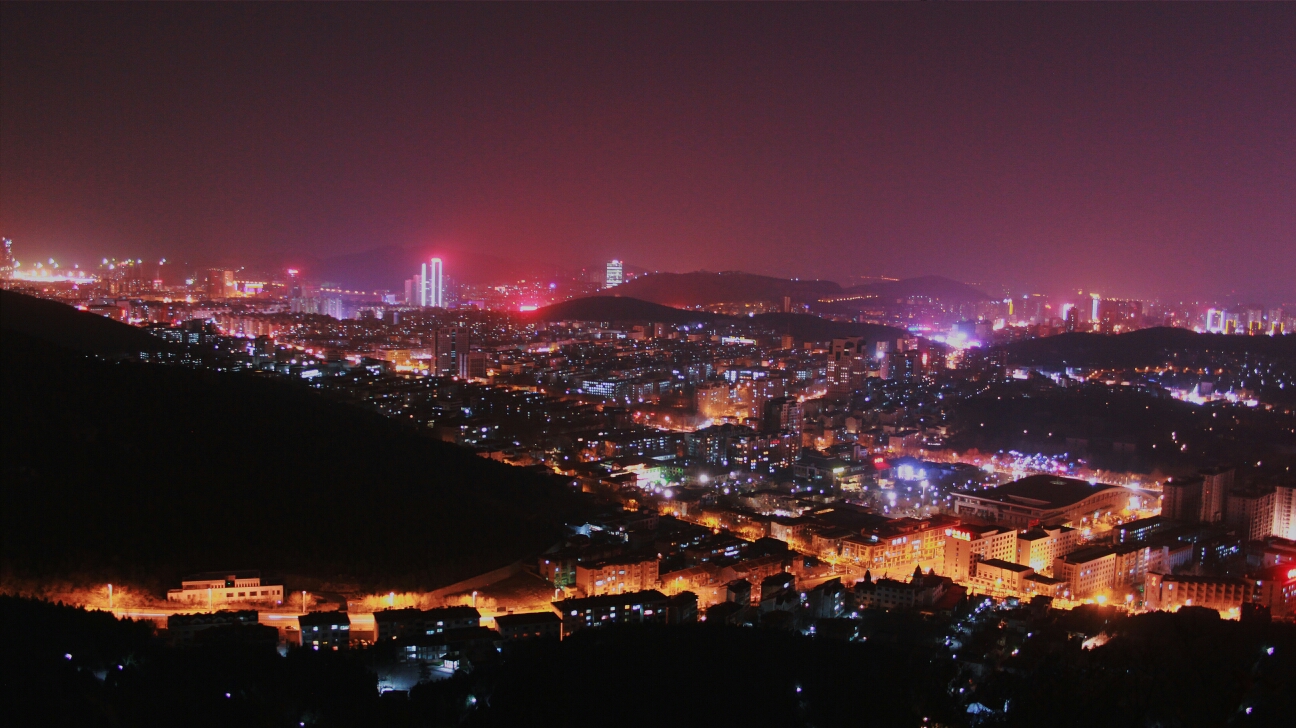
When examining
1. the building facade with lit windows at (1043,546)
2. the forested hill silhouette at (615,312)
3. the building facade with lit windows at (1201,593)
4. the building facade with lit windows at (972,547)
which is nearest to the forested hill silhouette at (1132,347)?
the forested hill silhouette at (615,312)

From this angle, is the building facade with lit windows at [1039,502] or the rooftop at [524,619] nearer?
the rooftop at [524,619]

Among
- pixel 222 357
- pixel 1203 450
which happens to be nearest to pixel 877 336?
pixel 1203 450

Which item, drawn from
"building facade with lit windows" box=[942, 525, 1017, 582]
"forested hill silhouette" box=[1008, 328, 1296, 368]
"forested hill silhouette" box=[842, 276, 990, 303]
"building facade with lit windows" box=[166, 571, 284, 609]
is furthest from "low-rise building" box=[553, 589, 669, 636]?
"forested hill silhouette" box=[842, 276, 990, 303]

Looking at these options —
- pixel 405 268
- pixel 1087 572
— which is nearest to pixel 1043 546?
pixel 1087 572

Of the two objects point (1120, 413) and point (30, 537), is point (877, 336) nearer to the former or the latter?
point (1120, 413)

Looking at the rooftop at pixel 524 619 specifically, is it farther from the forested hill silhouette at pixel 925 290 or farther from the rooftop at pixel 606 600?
the forested hill silhouette at pixel 925 290

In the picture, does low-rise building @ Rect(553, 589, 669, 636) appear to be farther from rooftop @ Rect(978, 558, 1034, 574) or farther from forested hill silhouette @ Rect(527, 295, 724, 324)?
forested hill silhouette @ Rect(527, 295, 724, 324)
